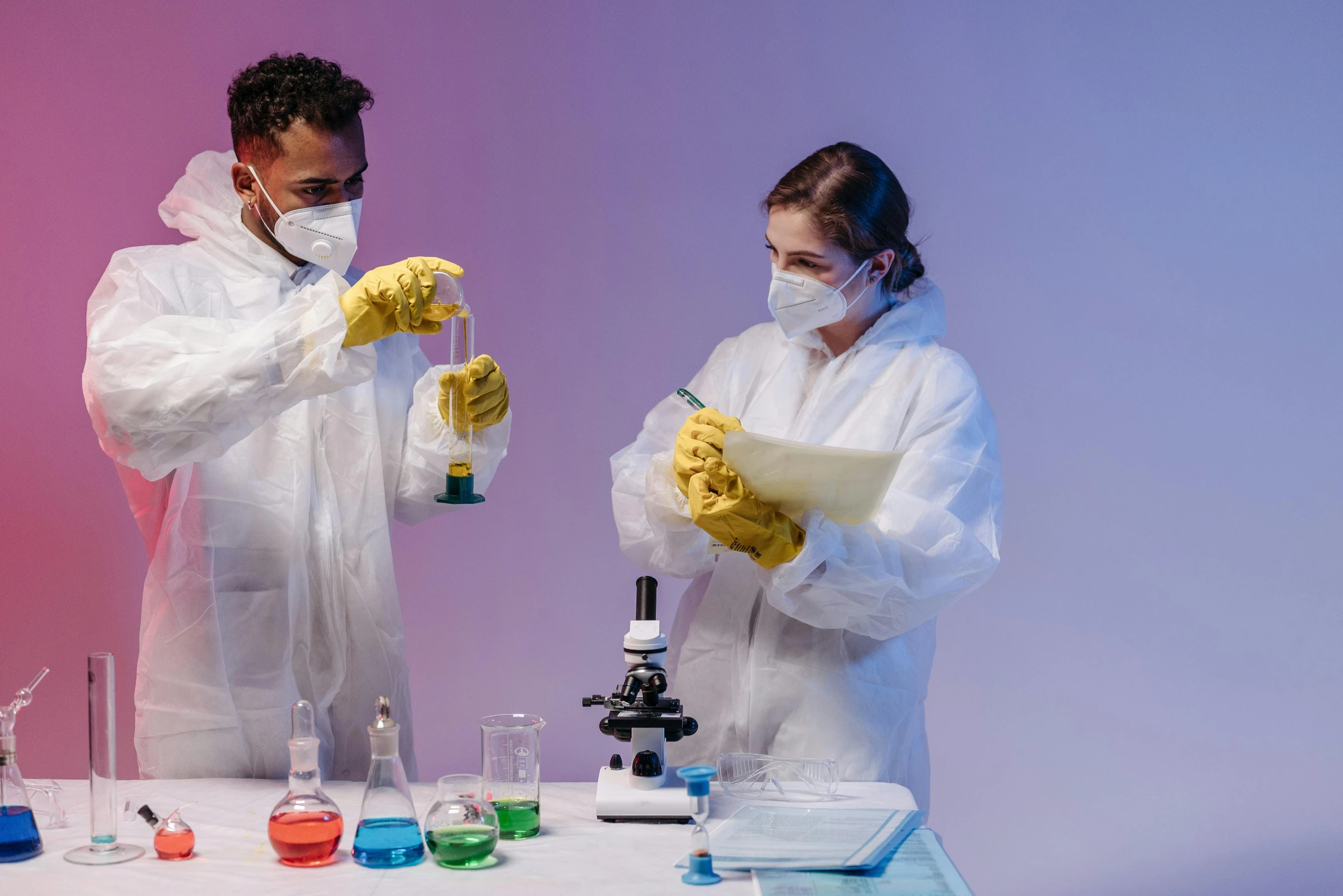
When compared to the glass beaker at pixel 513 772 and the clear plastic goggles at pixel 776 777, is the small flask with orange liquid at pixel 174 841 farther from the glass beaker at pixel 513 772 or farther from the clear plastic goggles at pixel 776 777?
the clear plastic goggles at pixel 776 777

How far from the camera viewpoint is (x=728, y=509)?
5.52 feet

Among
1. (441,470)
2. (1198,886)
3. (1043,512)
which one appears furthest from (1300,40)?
(441,470)

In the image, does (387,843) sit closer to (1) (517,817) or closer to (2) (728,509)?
(1) (517,817)

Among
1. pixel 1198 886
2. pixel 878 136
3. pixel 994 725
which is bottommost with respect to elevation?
pixel 1198 886

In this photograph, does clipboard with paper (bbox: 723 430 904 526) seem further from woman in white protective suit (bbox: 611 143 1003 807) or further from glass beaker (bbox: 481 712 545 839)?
glass beaker (bbox: 481 712 545 839)

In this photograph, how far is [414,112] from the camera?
3.21 meters

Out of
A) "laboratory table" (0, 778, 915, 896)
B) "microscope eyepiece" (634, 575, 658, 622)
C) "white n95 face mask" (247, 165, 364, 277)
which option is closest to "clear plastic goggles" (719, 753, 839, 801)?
"laboratory table" (0, 778, 915, 896)

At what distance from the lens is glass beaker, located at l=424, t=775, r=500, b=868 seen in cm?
137

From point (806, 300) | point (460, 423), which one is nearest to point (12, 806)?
point (460, 423)

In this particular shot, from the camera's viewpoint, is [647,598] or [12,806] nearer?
[12,806]

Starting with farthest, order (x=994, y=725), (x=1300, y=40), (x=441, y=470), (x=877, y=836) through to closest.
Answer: (x=994, y=725) < (x=1300, y=40) < (x=441, y=470) < (x=877, y=836)

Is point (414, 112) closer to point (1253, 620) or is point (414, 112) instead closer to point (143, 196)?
point (143, 196)

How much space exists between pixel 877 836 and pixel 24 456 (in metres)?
2.61

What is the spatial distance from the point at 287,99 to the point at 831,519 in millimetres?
1141
